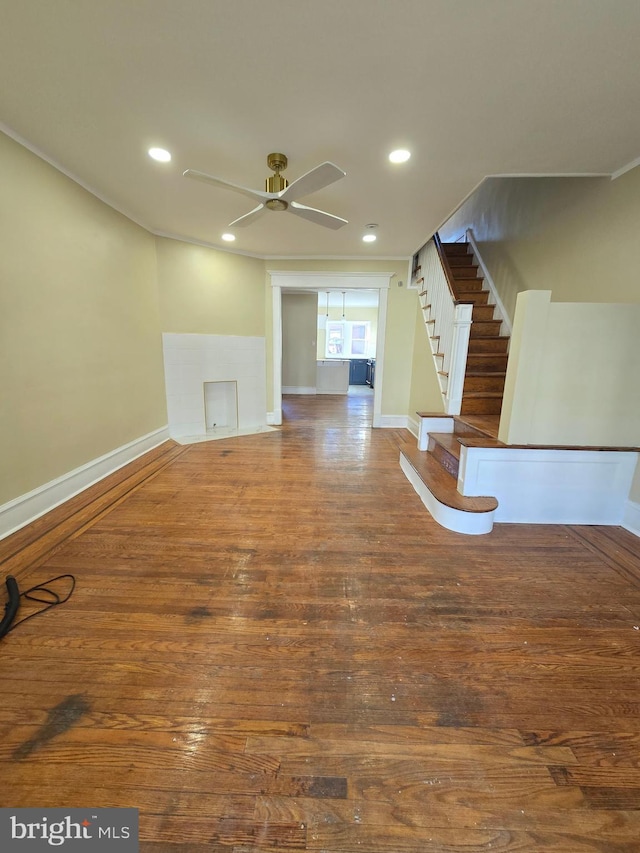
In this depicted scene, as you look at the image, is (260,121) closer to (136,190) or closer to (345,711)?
(136,190)

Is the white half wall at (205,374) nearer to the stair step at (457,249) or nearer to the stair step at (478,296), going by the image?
the stair step at (478,296)

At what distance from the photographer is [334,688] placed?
4.19 feet

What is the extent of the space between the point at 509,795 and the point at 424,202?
12.5 feet

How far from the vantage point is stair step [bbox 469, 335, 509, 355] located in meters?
3.79

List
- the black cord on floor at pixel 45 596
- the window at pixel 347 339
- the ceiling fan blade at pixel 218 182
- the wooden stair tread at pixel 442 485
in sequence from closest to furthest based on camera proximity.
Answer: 1. the black cord on floor at pixel 45 596
2. the ceiling fan blade at pixel 218 182
3. the wooden stair tread at pixel 442 485
4. the window at pixel 347 339

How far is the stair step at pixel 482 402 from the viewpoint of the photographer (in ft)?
11.5

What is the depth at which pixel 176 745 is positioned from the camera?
108 centimetres

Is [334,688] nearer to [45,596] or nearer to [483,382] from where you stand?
[45,596]

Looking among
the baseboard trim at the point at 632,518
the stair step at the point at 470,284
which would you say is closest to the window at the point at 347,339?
the stair step at the point at 470,284

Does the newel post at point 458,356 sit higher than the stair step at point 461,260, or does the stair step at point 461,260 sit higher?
the stair step at point 461,260

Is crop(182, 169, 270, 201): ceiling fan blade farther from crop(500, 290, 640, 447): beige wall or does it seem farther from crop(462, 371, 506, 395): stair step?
crop(462, 371, 506, 395): stair step

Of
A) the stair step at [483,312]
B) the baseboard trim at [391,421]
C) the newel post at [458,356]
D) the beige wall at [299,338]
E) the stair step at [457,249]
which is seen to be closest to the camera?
the newel post at [458,356]

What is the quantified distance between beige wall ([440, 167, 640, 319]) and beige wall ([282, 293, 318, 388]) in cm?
421

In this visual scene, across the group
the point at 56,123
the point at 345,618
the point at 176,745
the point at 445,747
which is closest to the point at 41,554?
the point at 176,745
